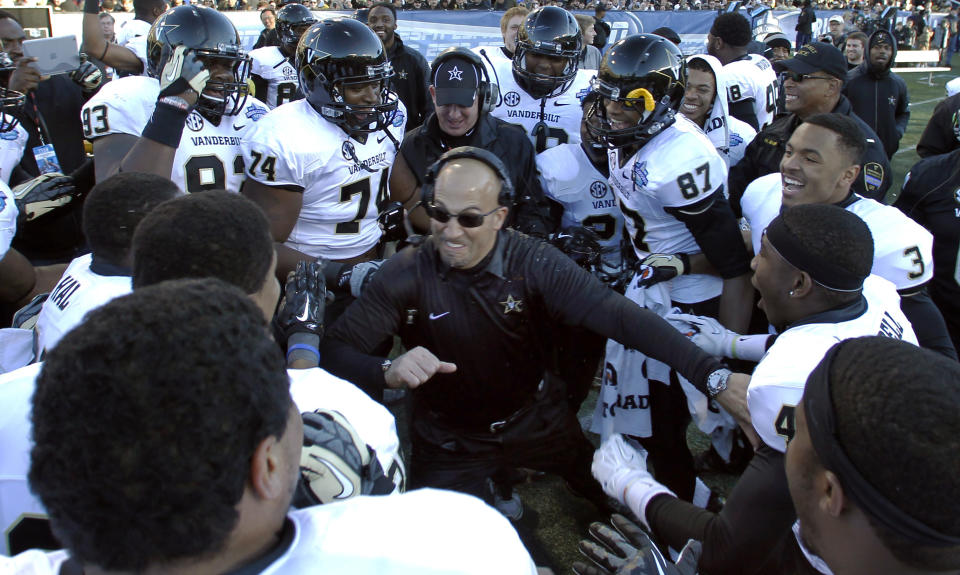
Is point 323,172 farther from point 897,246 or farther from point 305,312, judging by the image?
point 897,246

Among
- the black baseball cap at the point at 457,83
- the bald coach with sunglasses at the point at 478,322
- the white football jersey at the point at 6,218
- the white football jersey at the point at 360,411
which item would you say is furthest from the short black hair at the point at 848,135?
the white football jersey at the point at 6,218

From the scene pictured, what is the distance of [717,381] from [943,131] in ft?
14.1

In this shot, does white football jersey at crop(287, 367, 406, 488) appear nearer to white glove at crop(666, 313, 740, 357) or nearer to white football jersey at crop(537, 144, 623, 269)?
white glove at crop(666, 313, 740, 357)

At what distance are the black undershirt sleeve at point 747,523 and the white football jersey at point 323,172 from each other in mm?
2341

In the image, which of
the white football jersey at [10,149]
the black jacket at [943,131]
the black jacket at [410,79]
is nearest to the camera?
the white football jersey at [10,149]

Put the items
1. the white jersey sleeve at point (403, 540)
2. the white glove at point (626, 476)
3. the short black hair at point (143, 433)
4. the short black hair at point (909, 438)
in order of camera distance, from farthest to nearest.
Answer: the white glove at point (626, 476) → the short black hair at point (909, 438) → the white jersey sleeve at point (403, 540) → the short black hair at point (143, 433)

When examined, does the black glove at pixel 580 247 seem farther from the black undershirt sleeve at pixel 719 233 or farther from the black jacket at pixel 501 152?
the black undershirt sleeve at pixel 719 233

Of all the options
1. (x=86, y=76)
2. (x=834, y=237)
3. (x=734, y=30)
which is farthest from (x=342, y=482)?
(x=734, y=30)

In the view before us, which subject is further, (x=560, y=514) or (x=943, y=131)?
(x=943, y=131)

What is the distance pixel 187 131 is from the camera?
3.71 metres

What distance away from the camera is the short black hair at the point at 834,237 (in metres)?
2.22

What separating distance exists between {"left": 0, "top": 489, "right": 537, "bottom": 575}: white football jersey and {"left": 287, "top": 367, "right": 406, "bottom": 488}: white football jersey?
0.46 meters

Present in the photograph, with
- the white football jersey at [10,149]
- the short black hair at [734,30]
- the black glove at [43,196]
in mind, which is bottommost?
the black glove at [43,196]

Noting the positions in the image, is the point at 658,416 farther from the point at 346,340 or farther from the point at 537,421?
the point at 346,340
